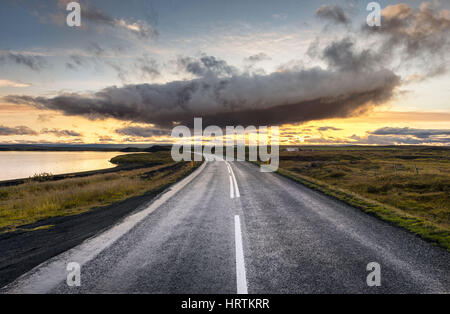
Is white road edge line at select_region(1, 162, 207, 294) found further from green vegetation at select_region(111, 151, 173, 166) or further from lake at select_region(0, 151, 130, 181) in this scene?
green vegetation at select_region(111, 151, 173, 166)

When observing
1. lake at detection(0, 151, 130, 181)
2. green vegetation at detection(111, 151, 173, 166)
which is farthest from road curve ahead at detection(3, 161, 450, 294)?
green vegetation at detection(111, 151, 173, 166)

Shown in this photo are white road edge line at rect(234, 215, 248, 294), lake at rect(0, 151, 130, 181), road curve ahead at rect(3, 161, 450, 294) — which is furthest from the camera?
lake at rect(0, 151, 130, 181)

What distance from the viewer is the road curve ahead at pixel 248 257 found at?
149 inches

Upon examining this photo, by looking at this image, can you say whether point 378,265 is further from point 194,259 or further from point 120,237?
point 120,237

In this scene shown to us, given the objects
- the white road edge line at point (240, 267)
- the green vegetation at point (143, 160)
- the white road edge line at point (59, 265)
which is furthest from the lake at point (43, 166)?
the white road edge line at point (240, 267)

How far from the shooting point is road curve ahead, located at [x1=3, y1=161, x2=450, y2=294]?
149 inches

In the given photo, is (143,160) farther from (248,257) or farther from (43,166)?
(248,257)

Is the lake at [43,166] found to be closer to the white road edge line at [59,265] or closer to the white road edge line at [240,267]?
the white road edge line at [59,265]

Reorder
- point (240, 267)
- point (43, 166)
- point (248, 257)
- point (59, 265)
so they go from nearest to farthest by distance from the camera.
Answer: point (240, 267) → point (59, 265) → point (248, 257) → point (43, 166)

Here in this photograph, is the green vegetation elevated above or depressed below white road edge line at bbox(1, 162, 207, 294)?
below

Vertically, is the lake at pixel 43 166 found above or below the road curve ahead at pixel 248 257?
below

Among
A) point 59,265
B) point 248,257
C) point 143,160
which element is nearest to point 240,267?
point 248,257

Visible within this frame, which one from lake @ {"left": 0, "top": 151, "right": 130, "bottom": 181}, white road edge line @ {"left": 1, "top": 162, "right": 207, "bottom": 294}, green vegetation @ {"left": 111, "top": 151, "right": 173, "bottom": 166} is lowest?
lake @ {"left": 0, "top": 151, "right": 130, "bottom": 181}

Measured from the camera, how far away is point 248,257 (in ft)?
15.8
